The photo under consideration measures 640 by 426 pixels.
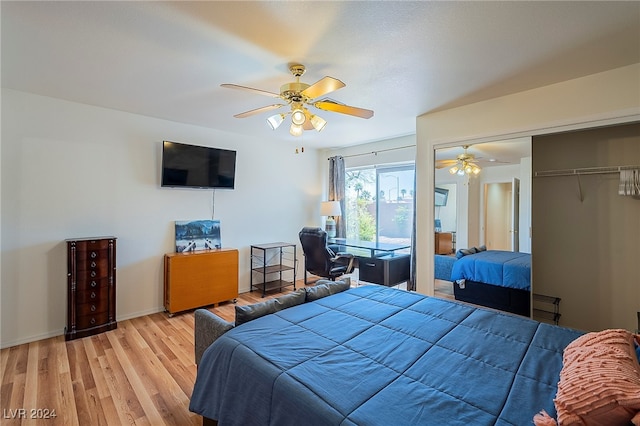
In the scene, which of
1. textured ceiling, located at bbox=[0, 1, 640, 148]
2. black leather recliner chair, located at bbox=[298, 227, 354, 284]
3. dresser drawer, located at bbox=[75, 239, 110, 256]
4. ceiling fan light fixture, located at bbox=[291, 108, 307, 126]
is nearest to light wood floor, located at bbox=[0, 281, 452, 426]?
dresser drawer, located at bbox=[75, 239, 110, 256]

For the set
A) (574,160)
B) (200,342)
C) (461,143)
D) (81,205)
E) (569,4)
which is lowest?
(200,342)

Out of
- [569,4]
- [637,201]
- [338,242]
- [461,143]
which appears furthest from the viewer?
[338,242]

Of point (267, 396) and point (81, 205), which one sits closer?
point (267, 396)

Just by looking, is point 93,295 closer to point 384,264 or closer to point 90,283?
point 90,283

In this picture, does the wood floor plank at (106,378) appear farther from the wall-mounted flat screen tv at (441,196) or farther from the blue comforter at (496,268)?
the wall-mounted flat screen tv at (441,196)

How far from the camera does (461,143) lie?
3.18 metres

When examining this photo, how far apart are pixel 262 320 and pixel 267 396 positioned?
2.07ft

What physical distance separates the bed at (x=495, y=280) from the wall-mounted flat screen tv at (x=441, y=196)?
0.66 metres

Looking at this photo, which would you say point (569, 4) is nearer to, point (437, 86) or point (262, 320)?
point (437, 86)

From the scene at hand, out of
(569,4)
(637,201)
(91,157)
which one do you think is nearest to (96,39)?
(91,157)

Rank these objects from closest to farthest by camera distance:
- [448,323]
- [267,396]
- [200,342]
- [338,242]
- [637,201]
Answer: [267,396] < [448,323] < [200,342] < [637,201] < [338,242]

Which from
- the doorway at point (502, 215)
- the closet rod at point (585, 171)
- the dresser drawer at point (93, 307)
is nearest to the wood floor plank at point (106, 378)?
the dresser drawer at point (93, 307)

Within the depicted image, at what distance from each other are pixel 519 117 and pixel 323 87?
2027 millimetres

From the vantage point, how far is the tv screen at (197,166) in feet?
12.2
